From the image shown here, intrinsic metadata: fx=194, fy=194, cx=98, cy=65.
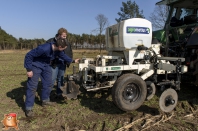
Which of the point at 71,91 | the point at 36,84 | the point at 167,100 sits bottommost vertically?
the point at 167,100

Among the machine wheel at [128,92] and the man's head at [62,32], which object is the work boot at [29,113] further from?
the man's head at [62,32]

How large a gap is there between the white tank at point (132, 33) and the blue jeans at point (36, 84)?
1.67 m

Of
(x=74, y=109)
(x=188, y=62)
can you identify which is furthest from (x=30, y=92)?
(x=188, y=62)

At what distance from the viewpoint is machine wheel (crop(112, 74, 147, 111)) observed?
3490 millimetres

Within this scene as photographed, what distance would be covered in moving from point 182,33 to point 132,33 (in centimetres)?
194

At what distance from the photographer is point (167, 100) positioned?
12.4ft

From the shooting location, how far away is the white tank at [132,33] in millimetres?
3959

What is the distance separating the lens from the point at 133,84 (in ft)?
12.2

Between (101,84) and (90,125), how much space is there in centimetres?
92

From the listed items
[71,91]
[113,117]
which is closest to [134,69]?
[113,117]

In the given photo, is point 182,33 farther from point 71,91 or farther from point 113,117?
point 71,91

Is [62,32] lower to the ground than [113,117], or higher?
higher

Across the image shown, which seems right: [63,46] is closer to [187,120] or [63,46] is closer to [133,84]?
[133,84]

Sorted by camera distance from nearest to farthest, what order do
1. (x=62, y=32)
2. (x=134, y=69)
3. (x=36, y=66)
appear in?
(x=36, y=66) → (x=134, y=69) → (x=62, y=32)
